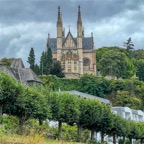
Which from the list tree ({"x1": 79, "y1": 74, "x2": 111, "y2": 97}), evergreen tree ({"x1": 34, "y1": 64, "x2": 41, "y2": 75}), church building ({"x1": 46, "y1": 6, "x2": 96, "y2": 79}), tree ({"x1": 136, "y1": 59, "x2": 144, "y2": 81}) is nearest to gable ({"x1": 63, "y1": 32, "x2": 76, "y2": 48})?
church building ({"x1": 46, "y1": 6, "x2": 96, "y2": 79})

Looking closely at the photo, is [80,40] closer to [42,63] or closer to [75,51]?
[75,51]

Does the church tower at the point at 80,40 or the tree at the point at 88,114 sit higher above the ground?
the church tower at the point at 80,40

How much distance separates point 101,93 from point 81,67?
33000 millimetres

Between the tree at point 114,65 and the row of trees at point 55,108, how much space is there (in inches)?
→ 3580

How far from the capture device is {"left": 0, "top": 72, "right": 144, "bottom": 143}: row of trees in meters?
41.2

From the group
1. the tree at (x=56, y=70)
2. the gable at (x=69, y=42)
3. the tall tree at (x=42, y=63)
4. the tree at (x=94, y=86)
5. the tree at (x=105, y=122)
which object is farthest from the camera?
the gable at (x=69, y=42)

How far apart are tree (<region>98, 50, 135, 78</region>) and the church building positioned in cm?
334

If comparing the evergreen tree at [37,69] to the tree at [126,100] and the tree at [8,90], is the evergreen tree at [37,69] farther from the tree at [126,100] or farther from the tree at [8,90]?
the tree at [8,90]

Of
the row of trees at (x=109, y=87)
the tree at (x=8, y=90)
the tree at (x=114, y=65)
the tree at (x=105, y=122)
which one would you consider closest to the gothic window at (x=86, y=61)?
the tree at (x=114, y=65)

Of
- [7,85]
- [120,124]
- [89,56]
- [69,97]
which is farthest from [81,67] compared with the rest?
[7,85]

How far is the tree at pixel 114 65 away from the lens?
160500 millimetres

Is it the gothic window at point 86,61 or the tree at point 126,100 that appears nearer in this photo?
the tree at point 126,100

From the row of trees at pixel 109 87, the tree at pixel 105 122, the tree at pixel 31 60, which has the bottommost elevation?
the tree at pixel 105 122

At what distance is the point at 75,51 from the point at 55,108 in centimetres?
12135
